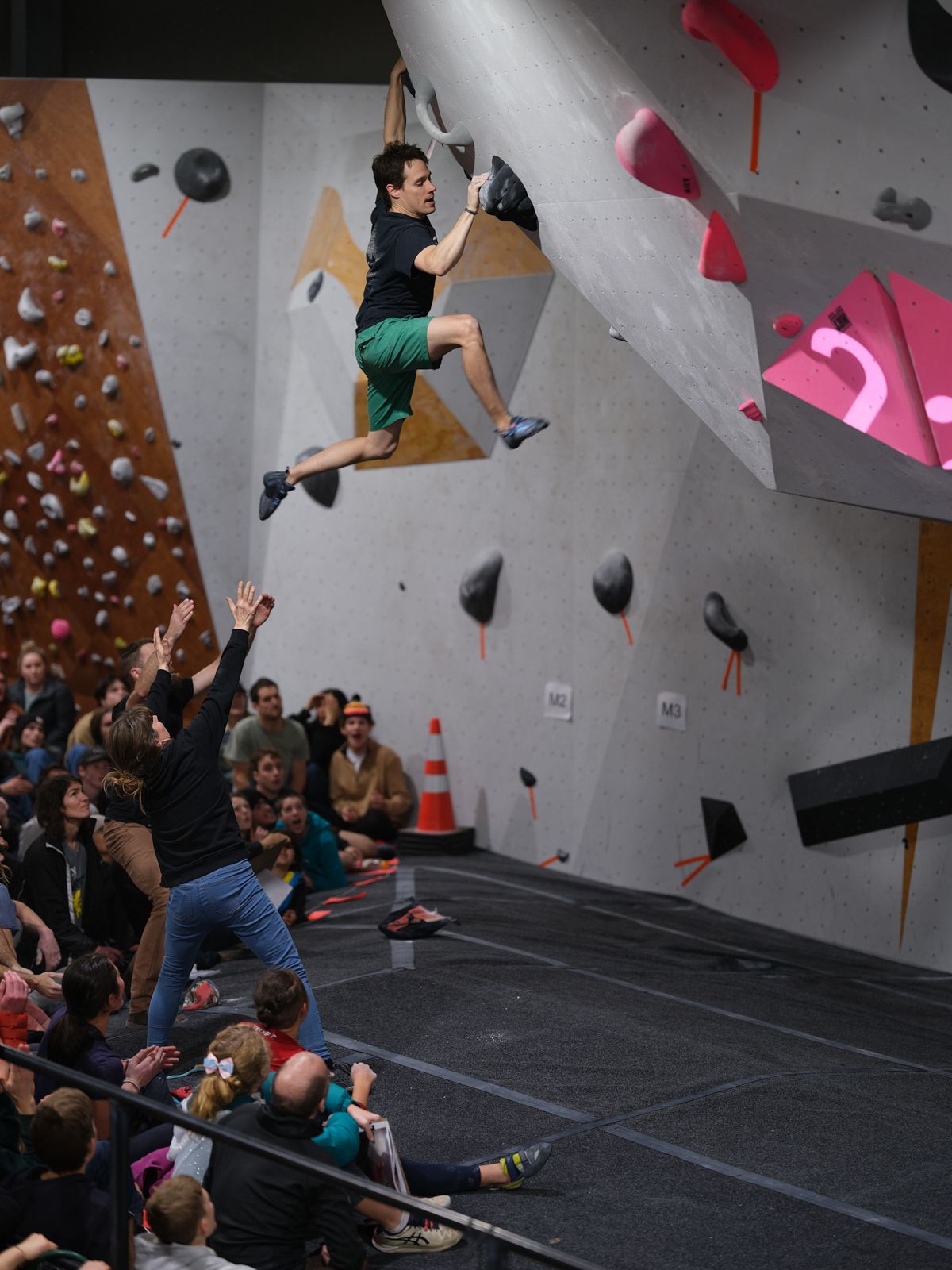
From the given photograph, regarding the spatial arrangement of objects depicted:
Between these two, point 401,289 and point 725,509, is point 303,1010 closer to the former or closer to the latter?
point 401,289

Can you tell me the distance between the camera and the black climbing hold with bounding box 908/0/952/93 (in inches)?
143

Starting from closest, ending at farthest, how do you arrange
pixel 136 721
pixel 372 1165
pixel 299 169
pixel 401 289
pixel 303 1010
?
1. pixel 372 1165
2. pixel 303 1010
3. pixel 136 721
4. pixel 401 289
5. pixel 299 169

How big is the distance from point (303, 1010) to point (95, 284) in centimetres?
592

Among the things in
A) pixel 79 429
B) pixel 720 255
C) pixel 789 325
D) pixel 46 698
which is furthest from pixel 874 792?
pixel 79 429

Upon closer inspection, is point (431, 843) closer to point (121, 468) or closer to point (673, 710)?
point (673, 710)

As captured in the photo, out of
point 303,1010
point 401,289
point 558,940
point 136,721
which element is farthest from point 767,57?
point 558,940

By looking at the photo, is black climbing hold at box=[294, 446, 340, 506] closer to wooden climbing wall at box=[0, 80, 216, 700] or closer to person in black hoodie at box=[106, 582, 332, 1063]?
wooden climbing wall at box=[0, 80, 216, 700]

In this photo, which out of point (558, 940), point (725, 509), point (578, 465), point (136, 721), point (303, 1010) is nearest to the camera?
point (303, 1010)

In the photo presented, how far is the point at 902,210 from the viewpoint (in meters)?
3.92

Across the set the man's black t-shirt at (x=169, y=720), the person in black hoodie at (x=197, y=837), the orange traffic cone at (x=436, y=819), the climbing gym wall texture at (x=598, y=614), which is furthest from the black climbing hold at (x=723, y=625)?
the person in black hoodie at (x=197, y=837)

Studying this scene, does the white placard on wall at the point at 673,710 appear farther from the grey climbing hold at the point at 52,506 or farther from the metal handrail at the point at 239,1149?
the metal handrail at the point at 239,1149

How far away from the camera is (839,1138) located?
4.33m

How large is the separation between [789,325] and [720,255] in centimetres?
30

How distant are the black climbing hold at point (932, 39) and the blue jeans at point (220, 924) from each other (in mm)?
2821
